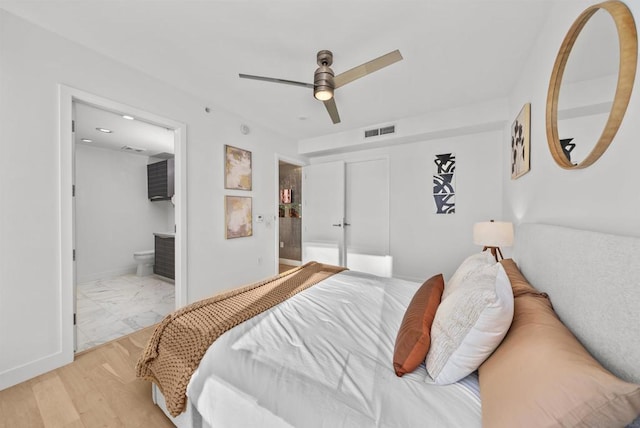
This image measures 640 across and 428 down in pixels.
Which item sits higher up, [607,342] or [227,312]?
[607,342]

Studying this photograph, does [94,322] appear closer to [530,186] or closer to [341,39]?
[341,39]

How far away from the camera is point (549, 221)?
1.44 m

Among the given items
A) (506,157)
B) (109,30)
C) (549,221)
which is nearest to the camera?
(549,221)

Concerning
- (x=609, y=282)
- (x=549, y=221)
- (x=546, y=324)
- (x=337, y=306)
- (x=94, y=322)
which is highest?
(x=549, y=221)

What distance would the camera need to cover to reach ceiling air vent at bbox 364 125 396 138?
3.58 meters

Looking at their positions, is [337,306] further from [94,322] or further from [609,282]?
[94,322]

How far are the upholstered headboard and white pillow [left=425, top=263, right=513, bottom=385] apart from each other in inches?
8.0

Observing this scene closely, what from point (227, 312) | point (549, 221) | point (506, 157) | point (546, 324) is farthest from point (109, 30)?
point (506, 157)

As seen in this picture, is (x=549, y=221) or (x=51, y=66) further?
(x=51, y=66)

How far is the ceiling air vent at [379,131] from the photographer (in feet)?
11.7

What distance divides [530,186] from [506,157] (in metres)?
1.36

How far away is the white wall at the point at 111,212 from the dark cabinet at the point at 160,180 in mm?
225

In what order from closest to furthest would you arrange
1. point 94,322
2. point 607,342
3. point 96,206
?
point 607,342 < point 94,322 < point 96,206

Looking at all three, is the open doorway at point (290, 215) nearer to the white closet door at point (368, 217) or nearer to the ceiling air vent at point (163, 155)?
the white closet door at point (368, 217)
